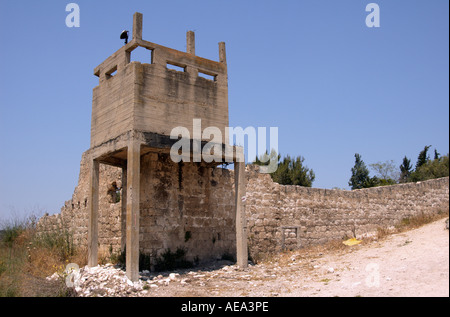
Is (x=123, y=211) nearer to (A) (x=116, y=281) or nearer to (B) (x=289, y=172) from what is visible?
(A) (x=116, y=281)

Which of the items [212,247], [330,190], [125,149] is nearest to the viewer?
[125,149]

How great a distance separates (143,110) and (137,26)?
208cm

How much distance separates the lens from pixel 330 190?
15.9m

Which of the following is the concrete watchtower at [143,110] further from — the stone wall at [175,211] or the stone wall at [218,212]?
the stone wall at [218,212]

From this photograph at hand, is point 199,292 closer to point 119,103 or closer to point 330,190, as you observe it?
point 119,103

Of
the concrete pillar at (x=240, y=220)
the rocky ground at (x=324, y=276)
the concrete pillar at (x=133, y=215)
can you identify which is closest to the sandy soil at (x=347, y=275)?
the rocky ground at (x=324, y=276)

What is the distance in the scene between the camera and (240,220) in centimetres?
1159

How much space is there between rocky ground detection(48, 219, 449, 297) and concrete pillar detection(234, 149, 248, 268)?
35cm

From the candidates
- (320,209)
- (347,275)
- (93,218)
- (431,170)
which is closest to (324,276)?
(347,275)

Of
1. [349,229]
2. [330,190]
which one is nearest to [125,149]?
[330,190]

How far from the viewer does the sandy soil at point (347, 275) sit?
23.5ft

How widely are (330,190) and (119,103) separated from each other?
870cm

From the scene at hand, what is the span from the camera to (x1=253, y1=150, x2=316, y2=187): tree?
28.4 m

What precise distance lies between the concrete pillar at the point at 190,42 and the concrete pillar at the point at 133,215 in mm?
3258
